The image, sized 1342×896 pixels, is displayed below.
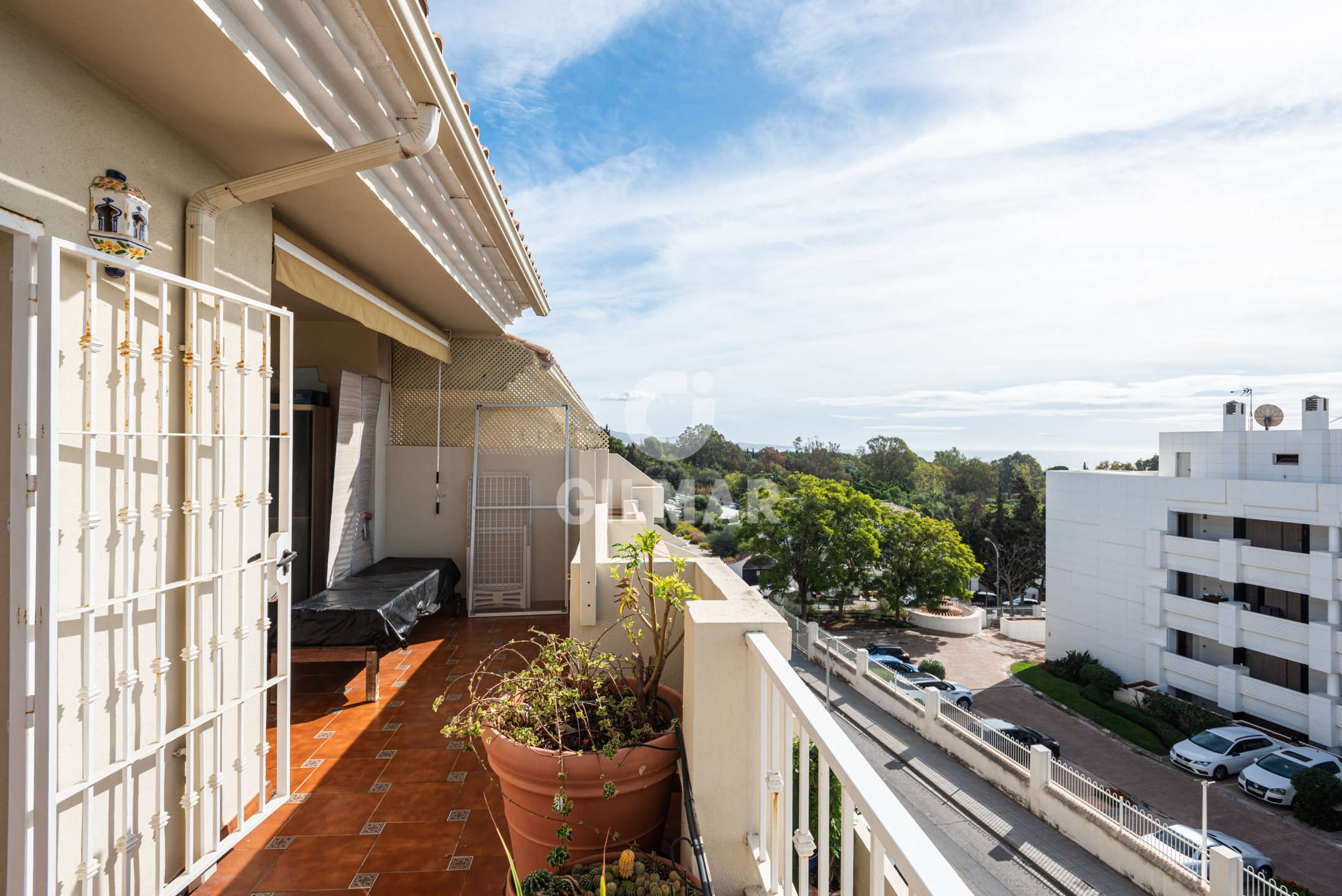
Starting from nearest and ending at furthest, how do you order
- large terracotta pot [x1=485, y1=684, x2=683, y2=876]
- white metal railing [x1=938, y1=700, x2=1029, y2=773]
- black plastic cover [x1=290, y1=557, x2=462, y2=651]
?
large terracotta pot [x1=485, y1=684, x2=683, y2=876] < black plastic cover [x1=290, y1=557, x2=462, y2=651] < white metal railing [x1=938, y1=700, x2=1029, y2=773]

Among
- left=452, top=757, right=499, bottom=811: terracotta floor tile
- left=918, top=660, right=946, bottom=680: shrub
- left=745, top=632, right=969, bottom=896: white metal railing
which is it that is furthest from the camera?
left=918, top=660, right=946, bottom=680: shrub

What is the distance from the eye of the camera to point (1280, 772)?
Result: 1145 cm

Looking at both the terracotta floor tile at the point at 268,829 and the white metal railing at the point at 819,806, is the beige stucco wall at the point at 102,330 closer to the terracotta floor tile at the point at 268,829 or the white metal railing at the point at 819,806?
the terracotta floor tile at the point at 268,829

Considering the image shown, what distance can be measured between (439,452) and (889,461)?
42250mm

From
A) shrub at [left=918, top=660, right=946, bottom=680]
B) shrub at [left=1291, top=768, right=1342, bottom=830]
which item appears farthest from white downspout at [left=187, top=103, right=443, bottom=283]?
shrub at [left=918, top=660, right=946, bottom=680]

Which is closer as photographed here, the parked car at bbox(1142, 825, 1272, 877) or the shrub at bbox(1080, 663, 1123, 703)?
the parked car at bbox(1142, 825, 1272, 877)

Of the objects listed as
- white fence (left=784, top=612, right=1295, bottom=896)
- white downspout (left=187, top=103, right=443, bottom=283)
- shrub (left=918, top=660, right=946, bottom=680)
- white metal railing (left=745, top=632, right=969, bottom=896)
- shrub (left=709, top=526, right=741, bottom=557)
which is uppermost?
white downspout (left=187, top=103, right=443, bottom=283)

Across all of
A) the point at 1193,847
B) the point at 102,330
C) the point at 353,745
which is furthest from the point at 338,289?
the point at 1193,847

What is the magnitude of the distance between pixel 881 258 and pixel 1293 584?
56.1ft

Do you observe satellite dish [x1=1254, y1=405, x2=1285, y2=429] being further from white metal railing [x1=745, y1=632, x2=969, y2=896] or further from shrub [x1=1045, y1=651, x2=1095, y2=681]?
white metal railing [x1=745, y1=632, x2=969, y2=896]

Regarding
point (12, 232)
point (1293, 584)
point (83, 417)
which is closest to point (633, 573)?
point (83, 417)

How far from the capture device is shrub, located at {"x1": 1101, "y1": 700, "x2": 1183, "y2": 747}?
13.6m

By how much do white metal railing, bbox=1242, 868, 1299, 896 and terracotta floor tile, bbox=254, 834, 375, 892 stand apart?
1005 cm

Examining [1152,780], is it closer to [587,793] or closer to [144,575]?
[587,793]
